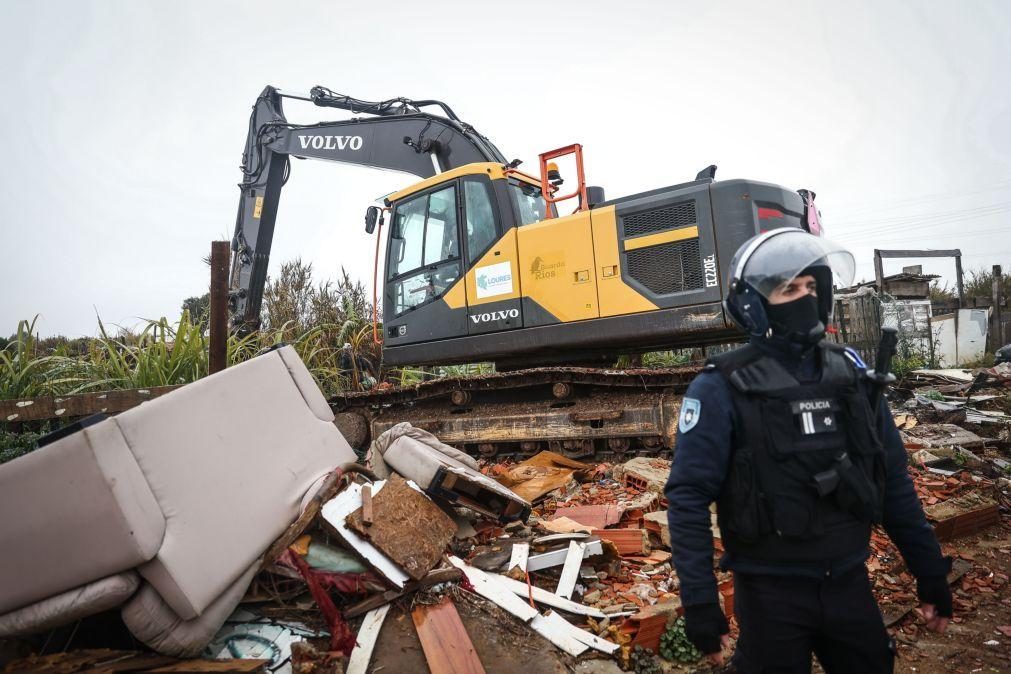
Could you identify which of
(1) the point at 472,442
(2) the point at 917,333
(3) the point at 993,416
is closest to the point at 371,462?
(1) the point at 472,442

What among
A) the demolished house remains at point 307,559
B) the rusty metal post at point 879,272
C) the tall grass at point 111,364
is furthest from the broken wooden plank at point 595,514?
the rusty metal post at point 879,272

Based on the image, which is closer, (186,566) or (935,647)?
(186,566)

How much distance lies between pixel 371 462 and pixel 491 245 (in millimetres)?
2778

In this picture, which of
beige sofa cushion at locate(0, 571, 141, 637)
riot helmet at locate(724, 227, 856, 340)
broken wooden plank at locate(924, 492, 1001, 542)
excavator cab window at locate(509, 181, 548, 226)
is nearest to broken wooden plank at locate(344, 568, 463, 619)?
beige sofa cushion at locate(0, 571, 141, 637)

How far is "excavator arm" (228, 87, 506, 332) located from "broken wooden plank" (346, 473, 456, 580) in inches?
191

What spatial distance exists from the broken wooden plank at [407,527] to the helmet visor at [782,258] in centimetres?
205

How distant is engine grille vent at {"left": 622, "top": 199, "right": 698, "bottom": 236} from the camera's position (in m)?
5.50

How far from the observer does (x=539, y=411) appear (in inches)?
252

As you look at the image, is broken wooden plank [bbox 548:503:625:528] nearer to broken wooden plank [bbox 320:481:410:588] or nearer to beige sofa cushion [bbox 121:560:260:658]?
broken wooden plank [bbox 320:481:410:588]

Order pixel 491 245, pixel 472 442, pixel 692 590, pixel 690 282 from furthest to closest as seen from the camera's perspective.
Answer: pixel 472 442
pixel 491 245
pixel 690 282
pixel 692 590

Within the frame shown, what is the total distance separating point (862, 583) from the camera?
169 centimetres

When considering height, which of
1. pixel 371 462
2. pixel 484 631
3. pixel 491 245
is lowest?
pixel 484 631

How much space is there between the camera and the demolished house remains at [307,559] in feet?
7.31

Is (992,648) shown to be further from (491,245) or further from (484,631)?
(491,245)
